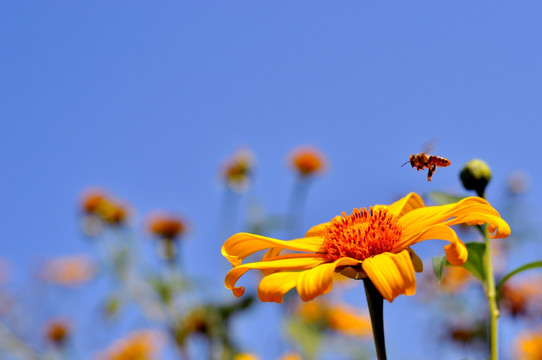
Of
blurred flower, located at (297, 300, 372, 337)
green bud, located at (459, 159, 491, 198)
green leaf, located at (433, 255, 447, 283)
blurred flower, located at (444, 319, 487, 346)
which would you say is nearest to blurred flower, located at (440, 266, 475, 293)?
blurred flower, located at (444, 319, 487, 346)

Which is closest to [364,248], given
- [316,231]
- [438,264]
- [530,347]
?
[438,264]

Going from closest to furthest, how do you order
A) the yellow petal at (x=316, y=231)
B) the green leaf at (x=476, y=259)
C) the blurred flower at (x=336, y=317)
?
the green leaf at (x=476, y=259) → the yellow petal at (x=316, y=231) → the blurred flower at (x=336, y=317)

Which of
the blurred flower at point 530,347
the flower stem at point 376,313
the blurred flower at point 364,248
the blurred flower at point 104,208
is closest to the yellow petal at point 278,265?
the blurred flower at point 364,248

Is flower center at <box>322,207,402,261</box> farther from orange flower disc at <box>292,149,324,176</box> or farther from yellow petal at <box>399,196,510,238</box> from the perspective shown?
orange flower disc at <box>292,149,324,176</box>

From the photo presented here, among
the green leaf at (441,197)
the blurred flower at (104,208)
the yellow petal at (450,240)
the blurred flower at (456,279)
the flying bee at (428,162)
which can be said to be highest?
the blurred flower at (104,208)

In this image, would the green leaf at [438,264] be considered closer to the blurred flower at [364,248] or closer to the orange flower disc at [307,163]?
the blurred flower at [364,248]
